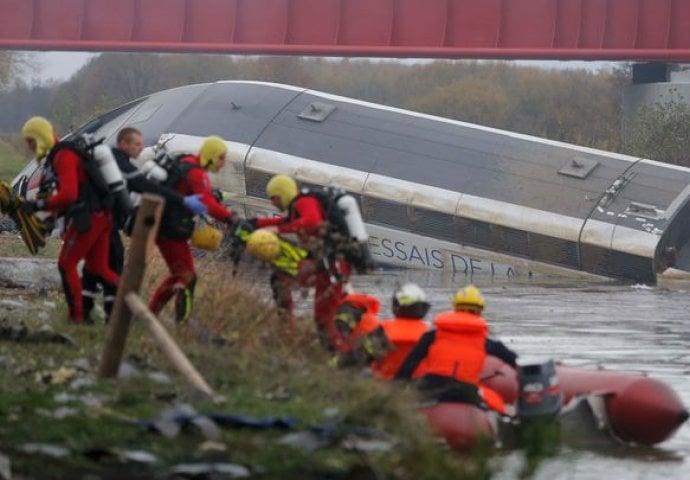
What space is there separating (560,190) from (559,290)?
173 inches

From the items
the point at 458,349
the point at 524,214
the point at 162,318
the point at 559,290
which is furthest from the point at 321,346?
the point at 524,214

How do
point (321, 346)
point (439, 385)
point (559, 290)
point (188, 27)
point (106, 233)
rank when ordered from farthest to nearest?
point (188, 27) < point (559, 290) < point (106, 233) < point (321, 346) < point (439, 385)

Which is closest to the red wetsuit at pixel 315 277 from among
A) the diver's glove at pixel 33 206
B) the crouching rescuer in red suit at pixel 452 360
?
the crouching rescuer in red suit at pixel 452 360

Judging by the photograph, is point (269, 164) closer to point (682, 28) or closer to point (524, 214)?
point (524, 214)

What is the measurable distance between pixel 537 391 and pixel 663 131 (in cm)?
3679

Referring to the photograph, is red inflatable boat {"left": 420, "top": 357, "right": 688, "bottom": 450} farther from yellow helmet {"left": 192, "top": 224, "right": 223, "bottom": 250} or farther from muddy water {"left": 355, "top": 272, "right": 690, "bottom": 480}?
yellow helmet {"left": 192, "top": 224, "right": 223, "bottom": 250}

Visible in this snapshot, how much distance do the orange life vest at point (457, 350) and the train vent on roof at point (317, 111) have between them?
2360 cm

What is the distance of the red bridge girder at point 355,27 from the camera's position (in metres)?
31.8

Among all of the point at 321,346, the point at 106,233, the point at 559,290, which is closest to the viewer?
the point at 321,346

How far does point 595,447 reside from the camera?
1079 cm

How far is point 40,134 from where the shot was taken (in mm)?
13516

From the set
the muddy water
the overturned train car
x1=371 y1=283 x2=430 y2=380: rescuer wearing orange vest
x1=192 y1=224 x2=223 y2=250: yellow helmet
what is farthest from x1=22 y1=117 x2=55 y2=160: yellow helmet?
the overturned train car

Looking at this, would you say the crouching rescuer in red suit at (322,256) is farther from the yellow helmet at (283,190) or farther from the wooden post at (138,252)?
the wooden post at (138,252)

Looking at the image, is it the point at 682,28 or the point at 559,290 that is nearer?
the point at 559,290
